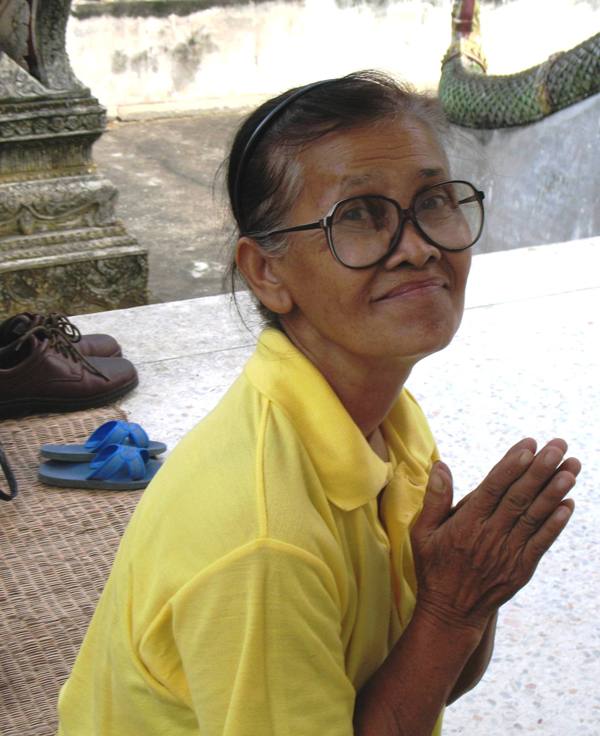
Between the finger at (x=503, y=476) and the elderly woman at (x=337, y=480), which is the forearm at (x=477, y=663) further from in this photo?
the finger at (x=503, y=476)

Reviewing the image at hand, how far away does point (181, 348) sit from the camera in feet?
10.9

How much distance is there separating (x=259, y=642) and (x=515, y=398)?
6.72 feet

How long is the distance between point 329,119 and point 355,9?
949 centimetres

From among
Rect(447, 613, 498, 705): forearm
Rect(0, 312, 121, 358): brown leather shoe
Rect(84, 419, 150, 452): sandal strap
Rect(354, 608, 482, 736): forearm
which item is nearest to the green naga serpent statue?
Rect(0, 312, 121, 358): brown leather shoe

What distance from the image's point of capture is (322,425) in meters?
1.21

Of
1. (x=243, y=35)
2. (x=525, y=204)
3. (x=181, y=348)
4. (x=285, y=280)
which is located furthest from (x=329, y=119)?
(x=243, y=35)

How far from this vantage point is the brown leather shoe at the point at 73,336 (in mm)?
2889

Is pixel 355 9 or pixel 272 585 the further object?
pixel 355 9

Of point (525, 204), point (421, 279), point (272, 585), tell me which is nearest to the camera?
point (272, 585)

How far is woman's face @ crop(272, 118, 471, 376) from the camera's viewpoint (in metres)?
1.21

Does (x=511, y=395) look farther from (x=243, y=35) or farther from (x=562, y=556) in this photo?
(x=243, y=35)

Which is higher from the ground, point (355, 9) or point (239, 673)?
point (239, 673)

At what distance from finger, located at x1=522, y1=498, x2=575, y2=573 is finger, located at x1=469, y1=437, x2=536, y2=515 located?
0.05 meters

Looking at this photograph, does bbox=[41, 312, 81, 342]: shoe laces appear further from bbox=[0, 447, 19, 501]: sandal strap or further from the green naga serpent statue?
the green naga serpent statue
